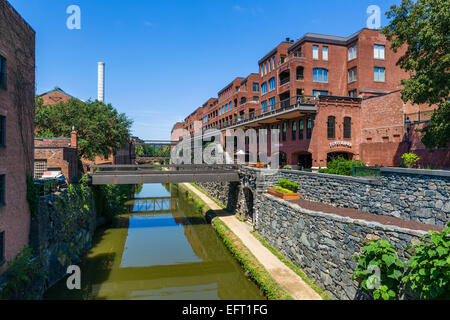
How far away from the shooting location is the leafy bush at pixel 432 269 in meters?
7.26

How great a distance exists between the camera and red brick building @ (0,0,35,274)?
1152 cm

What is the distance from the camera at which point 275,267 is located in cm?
1548

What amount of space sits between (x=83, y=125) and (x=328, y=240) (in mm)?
28872

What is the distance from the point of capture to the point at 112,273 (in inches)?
655

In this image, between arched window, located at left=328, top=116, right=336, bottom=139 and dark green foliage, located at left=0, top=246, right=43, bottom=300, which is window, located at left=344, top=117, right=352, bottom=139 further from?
dark green foliage, located at left=0, top=246, right=43, bottom=300

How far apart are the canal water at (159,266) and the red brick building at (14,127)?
386 centimetres

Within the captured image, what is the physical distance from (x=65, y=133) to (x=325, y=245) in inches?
1195

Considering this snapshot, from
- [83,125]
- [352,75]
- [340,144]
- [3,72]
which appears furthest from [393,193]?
[83,125]

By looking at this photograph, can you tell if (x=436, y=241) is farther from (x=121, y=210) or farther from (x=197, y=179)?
(x=121, y=210)

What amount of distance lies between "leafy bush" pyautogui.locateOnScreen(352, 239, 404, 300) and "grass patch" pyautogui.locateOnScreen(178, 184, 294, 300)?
3.74 m

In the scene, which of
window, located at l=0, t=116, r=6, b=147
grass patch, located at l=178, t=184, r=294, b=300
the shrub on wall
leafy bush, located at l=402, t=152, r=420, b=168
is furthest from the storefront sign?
window, located at l=0, t=116, r=6, b=147

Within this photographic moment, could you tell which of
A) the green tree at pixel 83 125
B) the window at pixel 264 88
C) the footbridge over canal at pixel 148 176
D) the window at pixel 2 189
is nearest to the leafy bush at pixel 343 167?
the footbridge over canal at pixel 148 176

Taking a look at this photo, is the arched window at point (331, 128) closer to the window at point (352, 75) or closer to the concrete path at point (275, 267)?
the window at point (352, 75)

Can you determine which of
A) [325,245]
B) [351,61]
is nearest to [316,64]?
[351,61]
